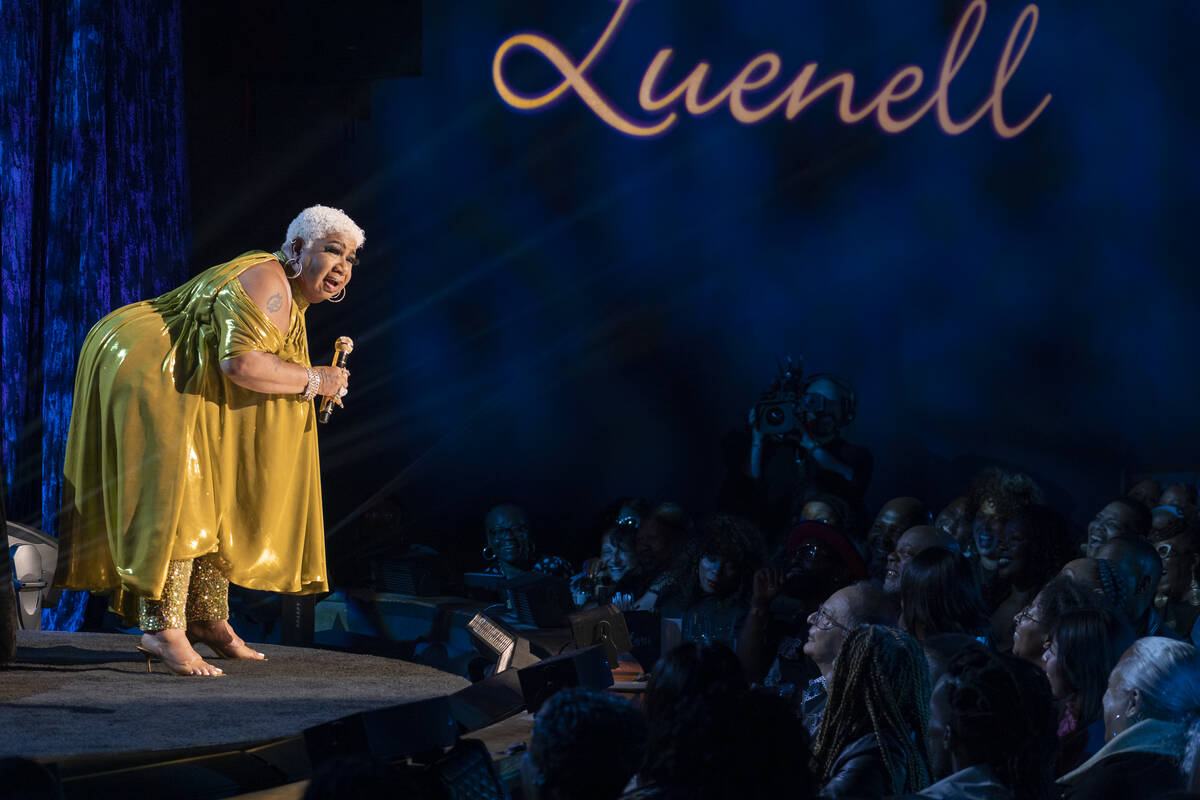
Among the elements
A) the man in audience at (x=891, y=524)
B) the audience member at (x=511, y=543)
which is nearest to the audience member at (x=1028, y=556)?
the man in audience at (x=891, y=524)

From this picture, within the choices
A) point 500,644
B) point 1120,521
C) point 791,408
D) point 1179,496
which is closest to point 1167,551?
point 1120,521

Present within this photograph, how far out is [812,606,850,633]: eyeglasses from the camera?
119 inches

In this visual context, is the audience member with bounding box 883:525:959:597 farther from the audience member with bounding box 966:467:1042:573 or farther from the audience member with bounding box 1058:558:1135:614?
the audience member with bounding box 1058:558:1135:614

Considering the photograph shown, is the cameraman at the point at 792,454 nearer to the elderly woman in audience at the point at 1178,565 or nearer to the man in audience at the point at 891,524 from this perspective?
the man in audience at the point at 891,524

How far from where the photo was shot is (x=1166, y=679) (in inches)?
94.0

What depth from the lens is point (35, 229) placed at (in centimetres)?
570

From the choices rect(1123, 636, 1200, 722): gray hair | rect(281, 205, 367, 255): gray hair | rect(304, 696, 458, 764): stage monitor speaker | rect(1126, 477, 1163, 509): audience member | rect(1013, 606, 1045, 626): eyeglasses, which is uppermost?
rect(281, 205, 367, 255): gray hair

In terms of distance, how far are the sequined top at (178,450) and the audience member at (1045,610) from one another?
2000mm

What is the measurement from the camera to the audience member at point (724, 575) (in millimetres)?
4344

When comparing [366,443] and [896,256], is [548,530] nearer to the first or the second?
[366,443]

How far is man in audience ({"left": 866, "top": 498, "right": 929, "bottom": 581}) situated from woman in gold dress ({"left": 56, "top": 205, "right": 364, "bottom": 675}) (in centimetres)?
246

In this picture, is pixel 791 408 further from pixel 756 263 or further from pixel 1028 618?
pixel 1028 618

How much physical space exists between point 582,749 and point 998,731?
727 millimetres

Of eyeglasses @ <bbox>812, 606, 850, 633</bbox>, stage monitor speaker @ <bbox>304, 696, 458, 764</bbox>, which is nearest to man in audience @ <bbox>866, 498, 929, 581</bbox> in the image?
eyeglasses @ <bbox>812, 606, 850, 633</bbox>
